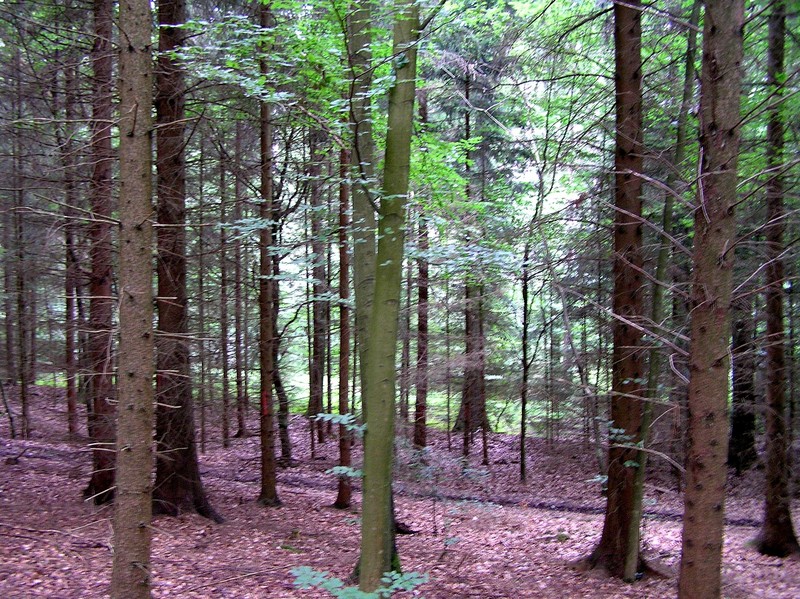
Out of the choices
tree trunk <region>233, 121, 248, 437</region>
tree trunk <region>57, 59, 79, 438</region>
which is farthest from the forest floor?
tree trunk <region>233, 121, 248, 437</region>

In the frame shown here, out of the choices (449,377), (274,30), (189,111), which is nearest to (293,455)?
(449,377)

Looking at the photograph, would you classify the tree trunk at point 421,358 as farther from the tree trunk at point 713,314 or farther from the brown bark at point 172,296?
the tree trunk at point 713,314

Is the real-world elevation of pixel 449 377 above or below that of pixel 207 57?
below

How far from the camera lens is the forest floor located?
285 inches

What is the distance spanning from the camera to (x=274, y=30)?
627cm

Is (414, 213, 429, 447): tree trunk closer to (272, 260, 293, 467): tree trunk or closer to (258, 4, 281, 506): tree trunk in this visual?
(258, 4, 281, 506): tree trunk

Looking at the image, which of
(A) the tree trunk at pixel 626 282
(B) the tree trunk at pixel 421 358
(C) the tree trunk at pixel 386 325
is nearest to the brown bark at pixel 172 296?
(C) the tree trunk at pixel 386 325

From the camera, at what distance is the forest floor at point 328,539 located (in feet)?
23.8

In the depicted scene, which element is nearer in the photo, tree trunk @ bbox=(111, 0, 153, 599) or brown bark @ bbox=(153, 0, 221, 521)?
tree trunk @ bbox=(111, 0, 153, 599)

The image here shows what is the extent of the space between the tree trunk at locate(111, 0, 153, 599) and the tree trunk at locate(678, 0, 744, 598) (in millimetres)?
3817

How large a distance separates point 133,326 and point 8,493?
25.6 feet

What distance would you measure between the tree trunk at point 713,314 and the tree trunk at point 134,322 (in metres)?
3.82

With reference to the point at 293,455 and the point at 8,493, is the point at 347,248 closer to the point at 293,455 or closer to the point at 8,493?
the point at 8,493

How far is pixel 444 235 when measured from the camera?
9758 mm
